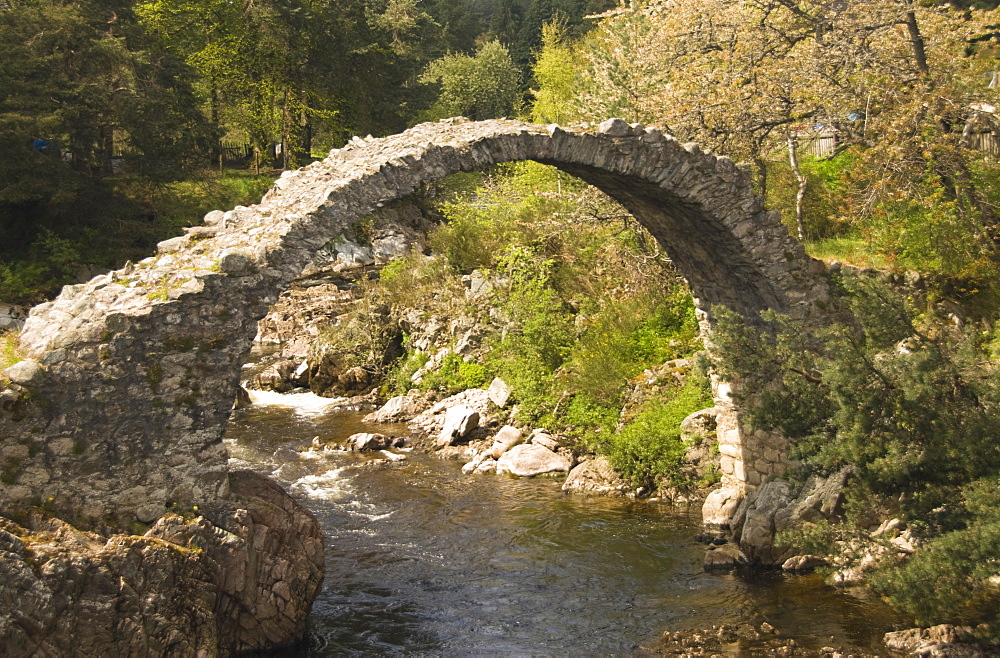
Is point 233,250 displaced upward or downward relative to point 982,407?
upward

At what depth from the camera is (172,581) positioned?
6.46 meters

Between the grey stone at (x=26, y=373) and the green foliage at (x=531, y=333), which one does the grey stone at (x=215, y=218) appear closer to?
the grey stone at (x=26, y=373)

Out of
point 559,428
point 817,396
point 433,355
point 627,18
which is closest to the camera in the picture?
point 817,396

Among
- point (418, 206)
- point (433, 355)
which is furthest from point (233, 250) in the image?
point (418, 206)

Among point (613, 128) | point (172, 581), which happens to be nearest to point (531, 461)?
point (613, 128)

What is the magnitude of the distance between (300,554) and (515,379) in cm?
853

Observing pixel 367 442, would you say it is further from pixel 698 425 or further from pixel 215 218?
pixel 215 218

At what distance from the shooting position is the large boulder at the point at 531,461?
529 inches

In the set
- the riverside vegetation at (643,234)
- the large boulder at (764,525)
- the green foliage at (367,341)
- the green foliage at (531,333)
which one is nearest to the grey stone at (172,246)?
the riverside vegetation at (643,234)

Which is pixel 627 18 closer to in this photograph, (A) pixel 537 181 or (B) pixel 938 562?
(A) pixel 537 181

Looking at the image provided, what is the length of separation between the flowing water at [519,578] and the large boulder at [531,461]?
13.0 inches

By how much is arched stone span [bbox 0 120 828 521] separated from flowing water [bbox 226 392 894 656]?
7.79 ft

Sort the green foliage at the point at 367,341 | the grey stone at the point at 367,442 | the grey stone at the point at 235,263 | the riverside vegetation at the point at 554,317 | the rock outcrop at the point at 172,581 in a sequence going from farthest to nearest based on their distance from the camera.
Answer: the green foliage at the point at 367,341 → the grey stone at the point at 367,442 → the riverside vegetation at the point at 554,317 → the grey stone at the point at 235,263 → the rock outcrop at the point at 172,581

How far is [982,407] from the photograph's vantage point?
7.15 meters
